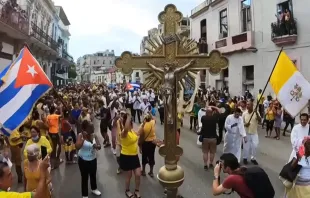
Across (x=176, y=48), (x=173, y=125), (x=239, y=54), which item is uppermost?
(x=239, y=54)

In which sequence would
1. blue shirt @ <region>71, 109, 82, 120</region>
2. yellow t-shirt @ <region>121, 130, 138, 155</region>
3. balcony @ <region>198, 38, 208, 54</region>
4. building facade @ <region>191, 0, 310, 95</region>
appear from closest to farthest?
yellow t-shirt @ <region>121, 130, 138, 155</region> < blue shirt @ <region>71, 109, 82, 120</region> < building facade @ <region>191, 0, 310, 95</region> < balcony @ <region>198, 38, 208, 54</region>

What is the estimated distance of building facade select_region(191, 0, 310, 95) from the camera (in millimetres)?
14719

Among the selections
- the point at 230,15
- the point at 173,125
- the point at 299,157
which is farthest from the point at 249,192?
the point at 230,15

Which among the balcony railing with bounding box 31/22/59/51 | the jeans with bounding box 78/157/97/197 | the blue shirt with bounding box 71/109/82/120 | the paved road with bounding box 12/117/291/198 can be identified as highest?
the balcony railing with bounding box 31/22/59/51

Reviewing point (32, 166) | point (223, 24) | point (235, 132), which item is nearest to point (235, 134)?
point (235, 132)

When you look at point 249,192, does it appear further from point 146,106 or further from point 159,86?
point 146,106

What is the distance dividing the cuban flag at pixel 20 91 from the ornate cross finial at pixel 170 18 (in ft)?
7.42

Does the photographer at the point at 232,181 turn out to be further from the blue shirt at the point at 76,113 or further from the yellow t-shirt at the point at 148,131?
the blue shirt at the point at 76,113

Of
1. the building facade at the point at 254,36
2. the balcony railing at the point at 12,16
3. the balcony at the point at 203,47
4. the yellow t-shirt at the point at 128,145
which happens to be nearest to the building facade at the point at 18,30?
the balcony railing at the point at 12,16

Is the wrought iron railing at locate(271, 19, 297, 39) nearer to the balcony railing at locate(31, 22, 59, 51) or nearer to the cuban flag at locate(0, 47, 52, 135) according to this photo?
the cuban flag at locate(0, 47, 52, 135)

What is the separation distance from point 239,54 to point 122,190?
15.1 m

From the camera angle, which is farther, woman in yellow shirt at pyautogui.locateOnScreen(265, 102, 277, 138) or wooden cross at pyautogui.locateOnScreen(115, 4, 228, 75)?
woman in yellow shirt at pyautogui.locateOnScreen(265, 102, 277, 138)

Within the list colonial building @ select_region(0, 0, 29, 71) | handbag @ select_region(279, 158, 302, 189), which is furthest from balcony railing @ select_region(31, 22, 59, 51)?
handbag @ select_region(279, 158, 302, 189)

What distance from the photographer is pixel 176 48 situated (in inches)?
151
